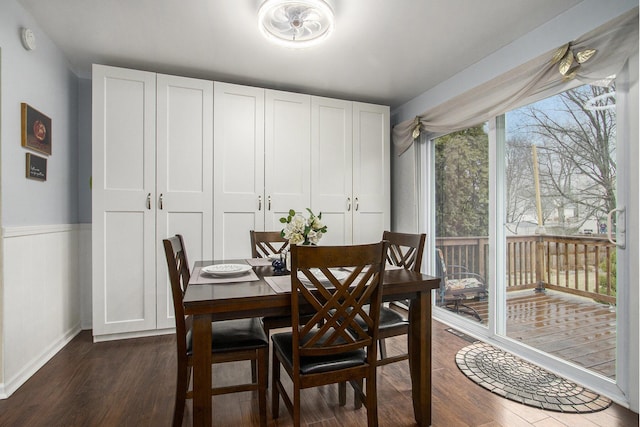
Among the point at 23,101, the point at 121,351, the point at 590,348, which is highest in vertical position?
the point at 23,101

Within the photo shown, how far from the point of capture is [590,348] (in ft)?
7.09

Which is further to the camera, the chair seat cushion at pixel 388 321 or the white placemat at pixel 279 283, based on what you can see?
the chair seat cushion at pixel 388 321

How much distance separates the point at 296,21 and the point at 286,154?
1.41 meters

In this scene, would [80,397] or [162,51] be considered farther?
[162,51]

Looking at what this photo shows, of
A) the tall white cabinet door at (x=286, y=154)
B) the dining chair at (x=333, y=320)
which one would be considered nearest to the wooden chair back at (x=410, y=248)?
the dining chair at (x=333, y=320)

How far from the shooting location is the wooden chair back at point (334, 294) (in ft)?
4.42

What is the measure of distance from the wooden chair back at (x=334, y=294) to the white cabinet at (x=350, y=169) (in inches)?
80.8

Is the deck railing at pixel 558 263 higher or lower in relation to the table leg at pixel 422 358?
higher

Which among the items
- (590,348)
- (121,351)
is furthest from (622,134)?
(121,351)

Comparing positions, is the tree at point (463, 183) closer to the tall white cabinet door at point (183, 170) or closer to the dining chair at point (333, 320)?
the dining chair at point (333, 320)

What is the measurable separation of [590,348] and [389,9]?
259 centimetres

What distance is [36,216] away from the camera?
2.38 meters

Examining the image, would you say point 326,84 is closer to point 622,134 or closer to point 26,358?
point 622,134

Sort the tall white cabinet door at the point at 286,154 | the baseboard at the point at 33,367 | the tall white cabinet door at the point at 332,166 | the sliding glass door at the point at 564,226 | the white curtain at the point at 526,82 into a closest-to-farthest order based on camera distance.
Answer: the white curtain at the point at 526,82
the baseboard at the point at 33,367
the sliding glass door at the point at 564,226
the tall white cabinet door at the point at 286,154
the tall white cabinet door at the point at 332,166
